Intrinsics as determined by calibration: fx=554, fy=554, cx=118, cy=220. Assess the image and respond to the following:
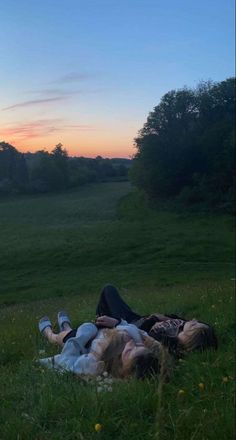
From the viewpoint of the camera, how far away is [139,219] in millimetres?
40719

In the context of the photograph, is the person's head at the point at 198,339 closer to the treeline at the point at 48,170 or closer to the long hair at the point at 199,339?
the long hair at the point at 199,339

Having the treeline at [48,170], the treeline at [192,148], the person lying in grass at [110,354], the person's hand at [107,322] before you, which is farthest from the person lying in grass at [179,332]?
the treeline at [192,148]

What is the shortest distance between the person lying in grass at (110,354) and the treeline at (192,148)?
1100 inches

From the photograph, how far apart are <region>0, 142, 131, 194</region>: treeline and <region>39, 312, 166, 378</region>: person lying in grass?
23829mm

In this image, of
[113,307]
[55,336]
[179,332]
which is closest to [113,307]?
[113,307]

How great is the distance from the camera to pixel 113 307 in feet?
22.1

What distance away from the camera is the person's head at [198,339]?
5043mm

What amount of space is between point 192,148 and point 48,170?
1387cm

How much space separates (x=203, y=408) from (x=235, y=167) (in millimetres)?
35021

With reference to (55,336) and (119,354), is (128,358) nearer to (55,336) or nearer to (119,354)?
(119,354)

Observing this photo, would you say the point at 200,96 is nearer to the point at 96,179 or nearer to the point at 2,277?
the point at 2,277

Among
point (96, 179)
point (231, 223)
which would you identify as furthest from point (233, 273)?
point (96, 179)

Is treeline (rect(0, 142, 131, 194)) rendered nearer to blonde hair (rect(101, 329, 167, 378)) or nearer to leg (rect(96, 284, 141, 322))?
leg (rect(96, 284, 141, 322))

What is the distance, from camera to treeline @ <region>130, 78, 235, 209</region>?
33531 millimetres
